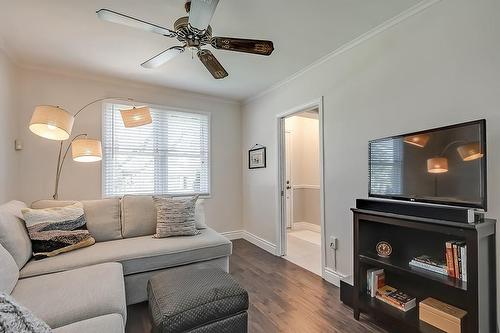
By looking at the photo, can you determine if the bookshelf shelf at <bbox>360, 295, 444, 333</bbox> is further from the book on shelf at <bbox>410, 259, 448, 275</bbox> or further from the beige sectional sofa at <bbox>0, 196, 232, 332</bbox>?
the beige sectional sofa at <bbox>0, 196, 232, 332</bbox>

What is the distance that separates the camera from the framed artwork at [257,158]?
387cm

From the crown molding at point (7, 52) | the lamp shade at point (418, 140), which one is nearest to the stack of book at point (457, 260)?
the lamp shade at point (418, 140)

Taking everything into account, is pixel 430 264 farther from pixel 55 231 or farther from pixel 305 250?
pixel 55 231

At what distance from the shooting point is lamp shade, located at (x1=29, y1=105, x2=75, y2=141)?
83.0 inches

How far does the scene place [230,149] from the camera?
444 cm

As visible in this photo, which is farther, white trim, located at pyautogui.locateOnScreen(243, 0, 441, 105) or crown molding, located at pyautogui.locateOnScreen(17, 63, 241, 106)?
crown molding, located at pyautogui.locateOnScreen(17, 63, 241, 106)

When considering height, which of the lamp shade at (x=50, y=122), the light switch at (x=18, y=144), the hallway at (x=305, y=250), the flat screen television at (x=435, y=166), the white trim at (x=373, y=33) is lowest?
the hallway at (x=305, y=250)

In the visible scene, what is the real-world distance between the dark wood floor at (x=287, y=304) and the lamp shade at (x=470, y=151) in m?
1.40

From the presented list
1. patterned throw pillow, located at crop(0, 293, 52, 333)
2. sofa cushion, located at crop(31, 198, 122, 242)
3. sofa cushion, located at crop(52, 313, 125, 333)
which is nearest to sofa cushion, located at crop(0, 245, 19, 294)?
sofa cushion, located at crop(52, 313, 125, 333)

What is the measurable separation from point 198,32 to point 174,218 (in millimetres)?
1856

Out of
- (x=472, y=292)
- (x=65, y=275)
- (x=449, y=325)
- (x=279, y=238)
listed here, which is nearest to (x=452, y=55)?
(x=472, y=292)

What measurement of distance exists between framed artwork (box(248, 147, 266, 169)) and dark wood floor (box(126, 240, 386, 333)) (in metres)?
1.53

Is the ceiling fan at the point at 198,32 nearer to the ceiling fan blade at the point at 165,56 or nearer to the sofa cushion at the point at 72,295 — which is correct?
the ceiling fan blade at the point at 165,56

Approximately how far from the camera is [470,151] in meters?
1.46
